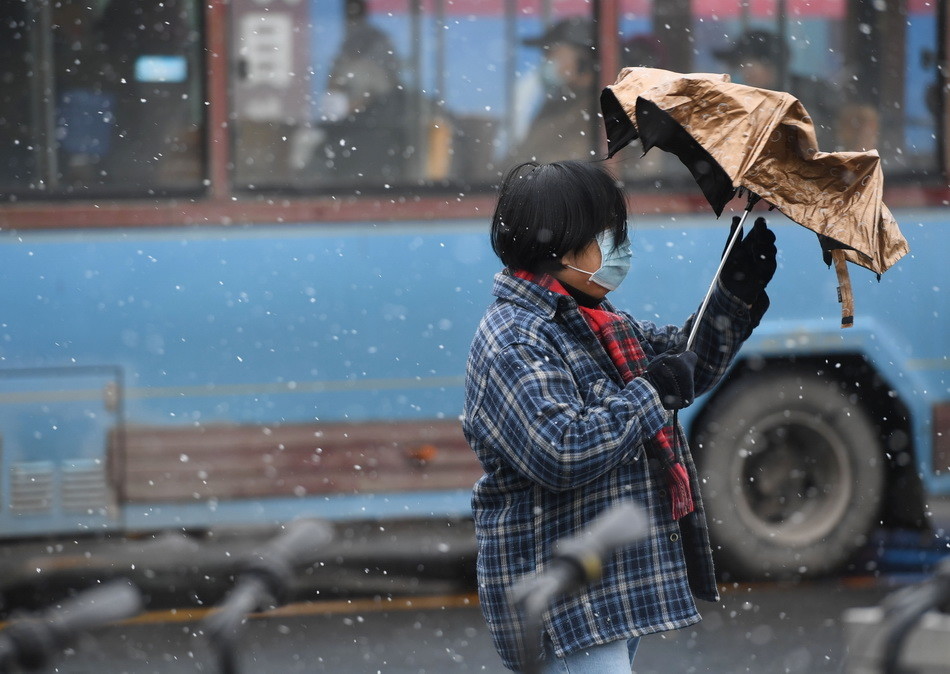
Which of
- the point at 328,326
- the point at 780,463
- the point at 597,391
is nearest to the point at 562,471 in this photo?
the point at 597,391

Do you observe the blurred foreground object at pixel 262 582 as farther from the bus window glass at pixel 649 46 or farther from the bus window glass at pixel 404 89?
the bus window glass at pixel 649 46

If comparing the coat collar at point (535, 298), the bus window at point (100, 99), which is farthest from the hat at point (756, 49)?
the coat collar at point (535, 298)

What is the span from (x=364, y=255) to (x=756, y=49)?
2284 mm

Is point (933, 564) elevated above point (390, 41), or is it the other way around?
point (390, 41)

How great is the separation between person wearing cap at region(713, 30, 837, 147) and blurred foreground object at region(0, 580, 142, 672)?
533cm

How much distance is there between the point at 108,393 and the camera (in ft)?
19.3

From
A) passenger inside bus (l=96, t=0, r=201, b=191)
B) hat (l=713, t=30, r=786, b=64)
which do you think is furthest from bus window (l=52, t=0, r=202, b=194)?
hat (l=713, t=30, r=786, b=64)

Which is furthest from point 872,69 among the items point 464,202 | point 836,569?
point 836,569

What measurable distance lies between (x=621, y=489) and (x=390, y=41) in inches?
153

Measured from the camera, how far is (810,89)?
20.6 feet

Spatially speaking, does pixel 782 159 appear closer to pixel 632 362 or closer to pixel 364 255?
→ pixel 632 362

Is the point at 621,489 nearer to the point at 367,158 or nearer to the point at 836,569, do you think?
the point at 367,158

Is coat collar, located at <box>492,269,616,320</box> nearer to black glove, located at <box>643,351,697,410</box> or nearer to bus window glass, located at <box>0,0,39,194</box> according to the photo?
black glove, located at <box>643,351,697,410</box>

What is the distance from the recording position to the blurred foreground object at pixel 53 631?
1.45 meters
